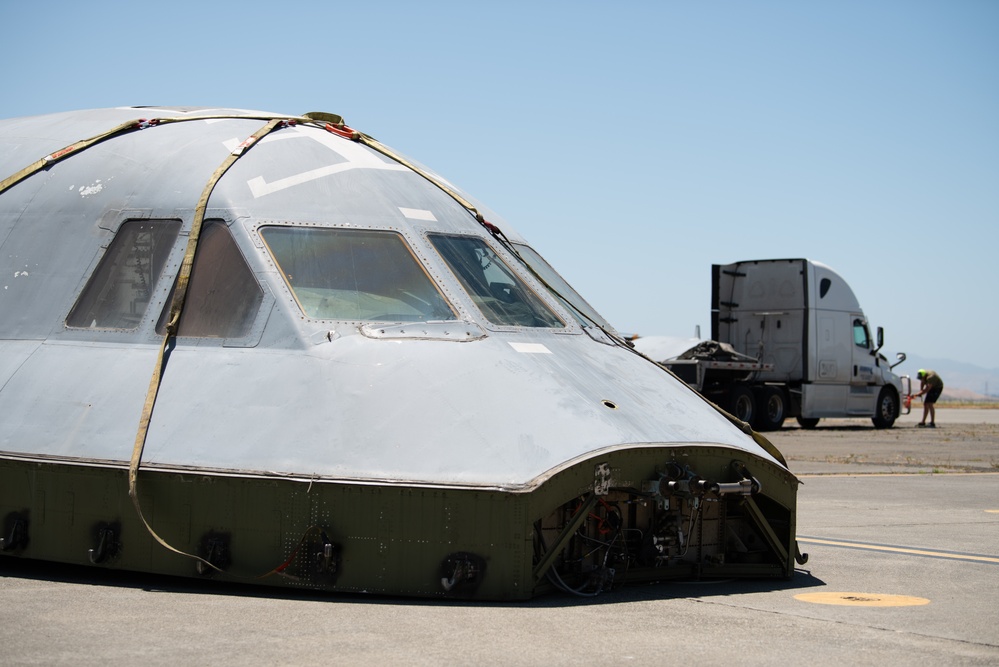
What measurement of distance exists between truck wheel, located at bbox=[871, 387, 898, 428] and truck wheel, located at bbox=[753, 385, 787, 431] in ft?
13.1

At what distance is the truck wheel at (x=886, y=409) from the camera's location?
37281 millimetres

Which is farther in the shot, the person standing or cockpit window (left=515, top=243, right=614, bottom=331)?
the person standing

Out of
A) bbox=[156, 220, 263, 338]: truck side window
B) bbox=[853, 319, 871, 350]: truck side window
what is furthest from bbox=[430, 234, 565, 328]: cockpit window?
bbox=[853, 319, 871, 350]: truck side window

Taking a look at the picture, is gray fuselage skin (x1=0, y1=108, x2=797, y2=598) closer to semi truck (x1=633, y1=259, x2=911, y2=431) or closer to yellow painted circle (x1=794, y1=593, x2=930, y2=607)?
yellow painted circle (x1=794, y1=593, x2=930, y2=607)

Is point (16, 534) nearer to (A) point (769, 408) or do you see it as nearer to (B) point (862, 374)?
(A) point (769, 408)

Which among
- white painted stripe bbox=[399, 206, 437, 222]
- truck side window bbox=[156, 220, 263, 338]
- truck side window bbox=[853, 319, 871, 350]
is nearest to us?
truck side window bbox=[156, 220, 263, 338]

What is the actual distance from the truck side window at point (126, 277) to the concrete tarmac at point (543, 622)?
1894 millimetres

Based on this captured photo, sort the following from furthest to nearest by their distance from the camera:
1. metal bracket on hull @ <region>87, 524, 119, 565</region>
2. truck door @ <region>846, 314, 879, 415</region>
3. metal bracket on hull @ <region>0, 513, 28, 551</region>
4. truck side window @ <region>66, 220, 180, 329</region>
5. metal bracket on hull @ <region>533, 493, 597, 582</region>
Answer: truck door @ <region>846, 314, 879, 415</region> → truck side window @ <region>66, 220, 180, 329</region> → metal bracket on hull @ <region>0, 513, 28, 551</region> → metal bracket on hull @ <region>87, 524, 119, 565</region> → metal bracket on hull @ <region>533, 493, 597, 582</region>

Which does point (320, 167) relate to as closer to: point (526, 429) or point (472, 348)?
point (472, 348)

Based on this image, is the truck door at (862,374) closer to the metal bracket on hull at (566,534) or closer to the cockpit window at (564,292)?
the cockpit window at (564,292)

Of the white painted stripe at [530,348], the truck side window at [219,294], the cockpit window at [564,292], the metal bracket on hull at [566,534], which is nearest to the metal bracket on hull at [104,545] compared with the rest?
the truck side window at [219,294]

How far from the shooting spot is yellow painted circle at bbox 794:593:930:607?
8086 millimetres

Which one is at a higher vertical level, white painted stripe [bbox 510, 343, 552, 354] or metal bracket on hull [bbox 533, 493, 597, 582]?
white painted stripe [bbox 510, 343, 552, 354]

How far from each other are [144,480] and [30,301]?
2324 millimetres
